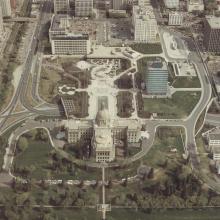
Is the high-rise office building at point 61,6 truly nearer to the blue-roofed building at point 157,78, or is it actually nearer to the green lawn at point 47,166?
the blue-roofed building at point 157,78

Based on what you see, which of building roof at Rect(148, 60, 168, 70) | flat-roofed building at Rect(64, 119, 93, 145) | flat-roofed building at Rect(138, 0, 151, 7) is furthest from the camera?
flat-roofed building at Rect(138, 0, 151, 7)

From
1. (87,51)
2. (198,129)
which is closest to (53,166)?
(198,129)

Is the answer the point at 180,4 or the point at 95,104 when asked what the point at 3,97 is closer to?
the point at 95,104

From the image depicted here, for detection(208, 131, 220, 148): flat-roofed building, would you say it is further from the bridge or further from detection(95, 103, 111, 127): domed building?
the bridge

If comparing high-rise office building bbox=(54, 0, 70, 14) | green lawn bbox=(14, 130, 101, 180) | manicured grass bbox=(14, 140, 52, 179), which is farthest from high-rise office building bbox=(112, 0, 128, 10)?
green lawn bbox=(14, 130, 101, 180)

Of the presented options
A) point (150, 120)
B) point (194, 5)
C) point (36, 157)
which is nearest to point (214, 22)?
point (194, 5)

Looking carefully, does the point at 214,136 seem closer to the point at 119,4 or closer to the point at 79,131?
the point at 79,131
